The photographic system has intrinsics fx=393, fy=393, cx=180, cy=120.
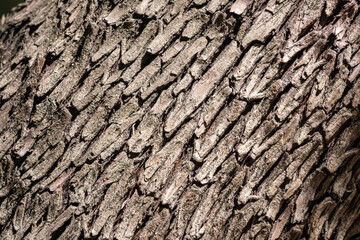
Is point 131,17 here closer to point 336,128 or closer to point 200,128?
point 200,128

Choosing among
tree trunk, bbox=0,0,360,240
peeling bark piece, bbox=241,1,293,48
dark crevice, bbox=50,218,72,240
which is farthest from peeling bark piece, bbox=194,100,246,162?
dark crevice, bbox=50,218,72,240

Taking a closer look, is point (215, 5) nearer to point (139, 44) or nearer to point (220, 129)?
point (139, 44)

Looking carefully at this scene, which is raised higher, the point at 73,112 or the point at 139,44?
the point at 139,44

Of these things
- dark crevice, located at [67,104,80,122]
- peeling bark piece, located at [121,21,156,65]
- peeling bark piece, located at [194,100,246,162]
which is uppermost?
peeling bark piece, located at [121,21,156,65]

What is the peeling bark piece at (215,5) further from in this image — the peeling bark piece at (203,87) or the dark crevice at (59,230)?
the dark crevice at (59,230)

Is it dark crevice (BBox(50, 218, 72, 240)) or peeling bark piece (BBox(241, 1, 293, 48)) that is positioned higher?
peeling bark piece (BBox(241, 1, 293, 48))

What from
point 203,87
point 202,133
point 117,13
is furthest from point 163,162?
point 117,13

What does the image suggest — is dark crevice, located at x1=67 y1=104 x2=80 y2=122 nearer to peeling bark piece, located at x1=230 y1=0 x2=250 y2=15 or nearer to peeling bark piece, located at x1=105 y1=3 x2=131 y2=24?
peeling bark piece, located at x1=105 y1=3 x2=131 y2=24

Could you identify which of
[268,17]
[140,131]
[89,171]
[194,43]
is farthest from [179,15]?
[89,171]
